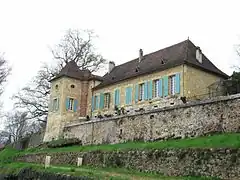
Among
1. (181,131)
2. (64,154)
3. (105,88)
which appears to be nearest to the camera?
(181,131)

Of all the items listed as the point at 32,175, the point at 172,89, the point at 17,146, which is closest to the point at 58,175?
the point at 32,175

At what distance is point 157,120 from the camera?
1888 cm

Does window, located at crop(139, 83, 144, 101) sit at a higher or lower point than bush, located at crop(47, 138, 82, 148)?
higher

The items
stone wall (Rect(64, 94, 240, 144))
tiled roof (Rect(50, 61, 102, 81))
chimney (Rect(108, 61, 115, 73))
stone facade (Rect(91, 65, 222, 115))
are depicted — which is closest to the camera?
stone wall (Rect(64, 94, 240, 144))

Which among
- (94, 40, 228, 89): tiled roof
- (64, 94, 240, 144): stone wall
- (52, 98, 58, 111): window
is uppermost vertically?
(94, 40, 228, 89): tiled roof

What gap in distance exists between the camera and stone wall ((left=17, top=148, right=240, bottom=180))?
1176 centimetres

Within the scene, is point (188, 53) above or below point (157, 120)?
above

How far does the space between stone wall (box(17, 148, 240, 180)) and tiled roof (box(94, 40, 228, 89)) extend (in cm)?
839

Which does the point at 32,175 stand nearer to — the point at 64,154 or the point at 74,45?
the point at 64,154

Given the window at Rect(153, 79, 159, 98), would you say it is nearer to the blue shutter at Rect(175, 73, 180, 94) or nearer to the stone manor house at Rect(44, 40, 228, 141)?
the stone manor house at Rect(44, 40, 228, 141)

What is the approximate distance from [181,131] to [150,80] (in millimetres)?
7734

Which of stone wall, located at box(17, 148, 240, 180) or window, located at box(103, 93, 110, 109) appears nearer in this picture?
stone wall, located at box(17, 148, 240, 180)

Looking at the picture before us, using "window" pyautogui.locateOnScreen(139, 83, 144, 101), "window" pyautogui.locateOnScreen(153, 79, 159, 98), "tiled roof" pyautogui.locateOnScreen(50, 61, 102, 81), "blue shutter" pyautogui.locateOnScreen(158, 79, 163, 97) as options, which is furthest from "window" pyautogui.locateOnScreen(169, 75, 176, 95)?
"tiled roof" pyautogui.locateOnScreen(50, 61, 102, 81)

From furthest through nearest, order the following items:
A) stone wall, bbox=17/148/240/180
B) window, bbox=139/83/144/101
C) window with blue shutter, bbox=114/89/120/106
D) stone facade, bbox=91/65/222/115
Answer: window with blue shutter, bbox=114/89/120/106 < window, bbox=139/83/144/101 < stone facade, bbox=91/65/222/115 < stone wall, bbox=17/148/240/180
